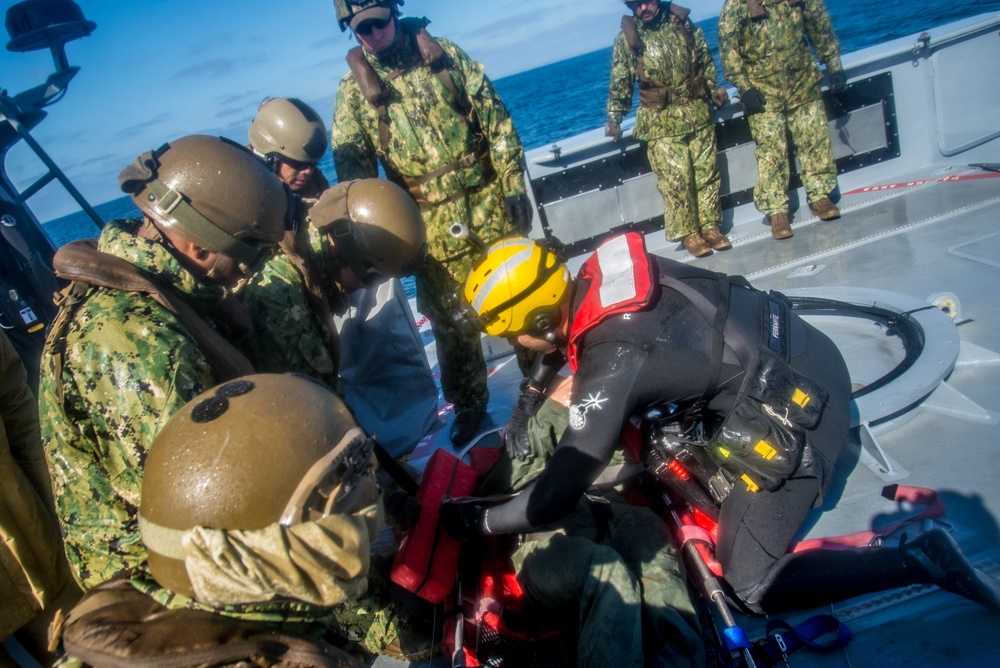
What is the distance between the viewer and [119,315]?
1663 millimetres

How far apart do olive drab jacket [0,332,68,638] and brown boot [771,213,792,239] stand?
5.36 m

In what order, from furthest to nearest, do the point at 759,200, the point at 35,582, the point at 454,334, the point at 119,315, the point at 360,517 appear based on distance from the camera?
the point at 759,200
the point at 454,334
the point at 35,582
the point at 119,315
the point at 360,517

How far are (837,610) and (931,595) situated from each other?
0.29 metres

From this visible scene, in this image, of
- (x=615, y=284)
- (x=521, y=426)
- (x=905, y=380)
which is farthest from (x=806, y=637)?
(x=905, y=380)

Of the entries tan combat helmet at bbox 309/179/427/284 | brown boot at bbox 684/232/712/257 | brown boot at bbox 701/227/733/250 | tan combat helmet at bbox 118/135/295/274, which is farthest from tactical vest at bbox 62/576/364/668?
brown boot at bbox 701/227/733/250

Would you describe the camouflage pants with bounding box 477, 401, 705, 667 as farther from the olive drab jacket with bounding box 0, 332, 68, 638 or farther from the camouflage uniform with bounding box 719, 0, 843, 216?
the camouflage uniform with bounding box 719, 0, 843, 216

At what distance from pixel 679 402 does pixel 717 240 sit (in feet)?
12.7

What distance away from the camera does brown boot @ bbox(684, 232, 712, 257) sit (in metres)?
5.63

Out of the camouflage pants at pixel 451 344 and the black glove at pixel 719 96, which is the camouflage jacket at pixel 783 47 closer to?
the black glove at pixel 719 96

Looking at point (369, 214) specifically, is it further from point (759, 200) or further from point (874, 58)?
point (874, 58)

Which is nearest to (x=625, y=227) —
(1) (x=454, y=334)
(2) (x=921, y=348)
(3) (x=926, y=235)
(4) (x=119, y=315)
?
(3) (x=926, y=235)

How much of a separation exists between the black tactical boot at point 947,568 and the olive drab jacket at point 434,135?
2791 millimetres

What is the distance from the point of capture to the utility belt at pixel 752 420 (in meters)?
2.11

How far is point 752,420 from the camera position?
2.11 metres
